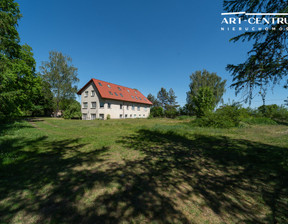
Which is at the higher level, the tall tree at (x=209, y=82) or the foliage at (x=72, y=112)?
→ the tall tree at (x=209, y=82)

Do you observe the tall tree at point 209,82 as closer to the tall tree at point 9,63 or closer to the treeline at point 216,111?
the treeline at point 216,111

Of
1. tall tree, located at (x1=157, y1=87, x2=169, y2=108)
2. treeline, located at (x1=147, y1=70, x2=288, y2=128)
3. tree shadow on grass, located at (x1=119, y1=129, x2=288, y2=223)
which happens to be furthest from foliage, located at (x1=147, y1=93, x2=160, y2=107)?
tree shadow on grass, located at (x1=119, y1=129, x2=288, y2=223)

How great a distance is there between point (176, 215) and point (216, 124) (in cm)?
1376

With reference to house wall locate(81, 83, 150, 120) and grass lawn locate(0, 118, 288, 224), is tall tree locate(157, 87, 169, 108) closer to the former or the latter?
house wall locate(81, 83, 150, 120)

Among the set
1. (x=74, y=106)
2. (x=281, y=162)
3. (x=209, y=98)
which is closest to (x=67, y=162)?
(x=281, y=162)

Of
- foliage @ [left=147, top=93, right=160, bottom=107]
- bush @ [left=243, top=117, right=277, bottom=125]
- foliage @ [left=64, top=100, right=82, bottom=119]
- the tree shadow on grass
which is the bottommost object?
the tree shadow on grass

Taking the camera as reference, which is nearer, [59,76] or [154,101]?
[59,76]

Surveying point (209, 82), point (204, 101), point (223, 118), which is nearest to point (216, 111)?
point (223, 118)

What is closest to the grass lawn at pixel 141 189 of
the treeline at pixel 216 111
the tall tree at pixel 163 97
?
the treeline at pixel 216 111

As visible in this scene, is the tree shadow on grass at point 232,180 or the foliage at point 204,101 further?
the foliage at point 204,101

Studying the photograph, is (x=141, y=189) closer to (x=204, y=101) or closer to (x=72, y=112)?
(x=204, y=101)

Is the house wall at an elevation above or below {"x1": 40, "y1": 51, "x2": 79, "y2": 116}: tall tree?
below

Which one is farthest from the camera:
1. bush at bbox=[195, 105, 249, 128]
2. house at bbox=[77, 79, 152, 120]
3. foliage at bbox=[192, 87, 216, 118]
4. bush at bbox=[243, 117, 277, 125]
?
house at bbox=[77, 79, 152, 120]

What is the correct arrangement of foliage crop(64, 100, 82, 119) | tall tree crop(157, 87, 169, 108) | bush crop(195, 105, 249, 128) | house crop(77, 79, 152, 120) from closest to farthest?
bush crop(195, 105, 249, 128)
house crop(77, 79, 152, 120)
foliage crop(64, 100, 82, 119)
tall tree crop(157, 87, 169, 108)
